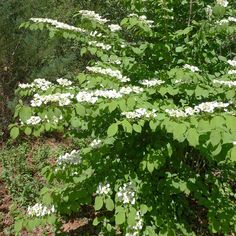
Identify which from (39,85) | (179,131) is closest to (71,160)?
(39,85)

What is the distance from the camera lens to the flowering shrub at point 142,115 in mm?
2506

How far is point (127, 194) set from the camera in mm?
2887

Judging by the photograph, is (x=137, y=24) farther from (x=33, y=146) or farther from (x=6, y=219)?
(x=33, y=146)

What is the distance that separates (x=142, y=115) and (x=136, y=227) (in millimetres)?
930

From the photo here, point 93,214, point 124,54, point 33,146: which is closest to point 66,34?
point 124,54

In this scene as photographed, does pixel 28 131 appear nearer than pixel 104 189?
Yes

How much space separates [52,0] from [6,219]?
4413mm

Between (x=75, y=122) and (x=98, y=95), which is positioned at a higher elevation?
(x=98, y=95)

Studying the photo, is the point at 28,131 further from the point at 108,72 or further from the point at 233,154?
the point at 233,154

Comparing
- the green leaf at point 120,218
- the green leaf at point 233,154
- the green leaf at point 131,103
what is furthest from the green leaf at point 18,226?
the green leaf at point 233,154

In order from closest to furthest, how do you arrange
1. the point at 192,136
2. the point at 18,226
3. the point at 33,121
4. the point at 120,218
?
1. the point at 192,136
2. the point at 33,121
3. the point at 120,218
4. the point at 18,226

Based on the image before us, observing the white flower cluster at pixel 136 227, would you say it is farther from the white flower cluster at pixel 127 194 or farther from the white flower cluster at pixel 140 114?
the white flower cluster at pixel 140 114

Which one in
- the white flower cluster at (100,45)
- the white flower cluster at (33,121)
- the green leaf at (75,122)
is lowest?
the green leaf at (75,122)

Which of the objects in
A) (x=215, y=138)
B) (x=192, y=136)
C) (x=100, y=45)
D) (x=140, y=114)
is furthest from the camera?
(x=100, y=45)
